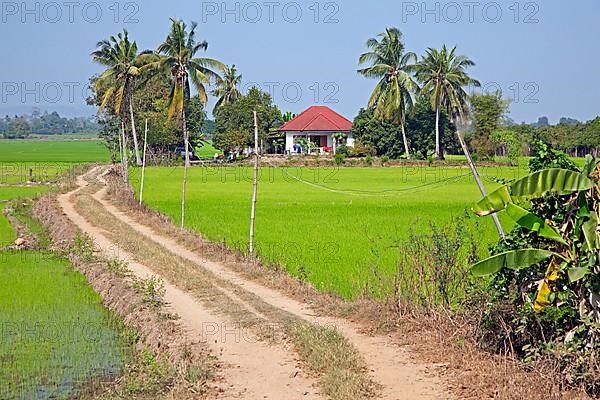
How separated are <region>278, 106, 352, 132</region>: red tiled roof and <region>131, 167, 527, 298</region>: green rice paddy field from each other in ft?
45.3

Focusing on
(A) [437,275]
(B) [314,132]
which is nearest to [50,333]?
(A) [437,275]

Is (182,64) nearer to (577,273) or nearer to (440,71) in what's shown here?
(440,71)

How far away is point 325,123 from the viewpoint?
5944cm

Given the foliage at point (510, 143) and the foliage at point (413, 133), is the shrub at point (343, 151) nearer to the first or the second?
the foliage at point (413, 133)

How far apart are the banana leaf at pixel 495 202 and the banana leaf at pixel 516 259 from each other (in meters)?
0.40

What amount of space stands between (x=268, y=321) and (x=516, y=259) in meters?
3.22

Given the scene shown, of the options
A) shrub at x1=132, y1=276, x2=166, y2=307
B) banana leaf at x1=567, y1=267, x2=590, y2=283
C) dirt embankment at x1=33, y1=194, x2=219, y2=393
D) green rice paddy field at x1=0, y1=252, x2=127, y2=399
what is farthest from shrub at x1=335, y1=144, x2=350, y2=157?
banana leaf at x1=567, y1=267, x2=590, y2=283

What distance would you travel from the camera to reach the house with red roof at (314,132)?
5752 cm

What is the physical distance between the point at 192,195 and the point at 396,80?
2089 cm

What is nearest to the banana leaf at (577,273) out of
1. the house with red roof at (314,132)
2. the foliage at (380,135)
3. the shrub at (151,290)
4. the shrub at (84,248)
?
the shrub at (151,290)

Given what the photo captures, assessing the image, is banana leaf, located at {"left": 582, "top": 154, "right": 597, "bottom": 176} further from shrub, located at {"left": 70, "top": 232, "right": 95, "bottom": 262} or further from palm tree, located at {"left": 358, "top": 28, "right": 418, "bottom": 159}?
palm tree, located at {"left": 358, "top": 28, "right": 418, "bottom": 159}

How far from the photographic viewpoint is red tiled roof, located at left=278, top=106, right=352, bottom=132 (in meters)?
58.0

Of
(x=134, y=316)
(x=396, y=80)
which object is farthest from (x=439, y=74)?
(x=134, y=316)

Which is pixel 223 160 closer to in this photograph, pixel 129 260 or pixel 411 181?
pixel 411 181
